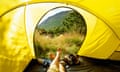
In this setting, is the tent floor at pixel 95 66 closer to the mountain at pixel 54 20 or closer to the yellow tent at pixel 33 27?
the yellow tent at pixel 33 27

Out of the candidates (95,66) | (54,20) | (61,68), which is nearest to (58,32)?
(54,20)

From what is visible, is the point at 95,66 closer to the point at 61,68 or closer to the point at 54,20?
the point at 61,68

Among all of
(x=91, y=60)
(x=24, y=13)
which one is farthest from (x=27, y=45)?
(x=91, y=60)

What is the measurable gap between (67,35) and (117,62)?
0.46 metres

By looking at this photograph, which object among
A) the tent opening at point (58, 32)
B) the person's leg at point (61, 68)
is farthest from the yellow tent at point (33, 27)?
the person's leg at point (61, 68)

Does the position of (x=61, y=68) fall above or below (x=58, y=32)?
below

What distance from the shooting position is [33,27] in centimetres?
235

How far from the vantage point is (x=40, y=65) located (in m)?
2.26

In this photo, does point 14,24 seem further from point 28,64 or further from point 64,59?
point 64,59

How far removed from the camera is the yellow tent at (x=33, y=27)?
2.19 meters

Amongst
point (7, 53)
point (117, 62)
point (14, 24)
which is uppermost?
point (14, 24)

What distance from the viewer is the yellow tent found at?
219 cm

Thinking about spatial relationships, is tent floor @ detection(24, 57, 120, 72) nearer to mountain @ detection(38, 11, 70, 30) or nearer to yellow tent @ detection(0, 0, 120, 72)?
yellow tent @ detection(0, 0, 120, 72)

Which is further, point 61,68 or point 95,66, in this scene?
point 95,66
